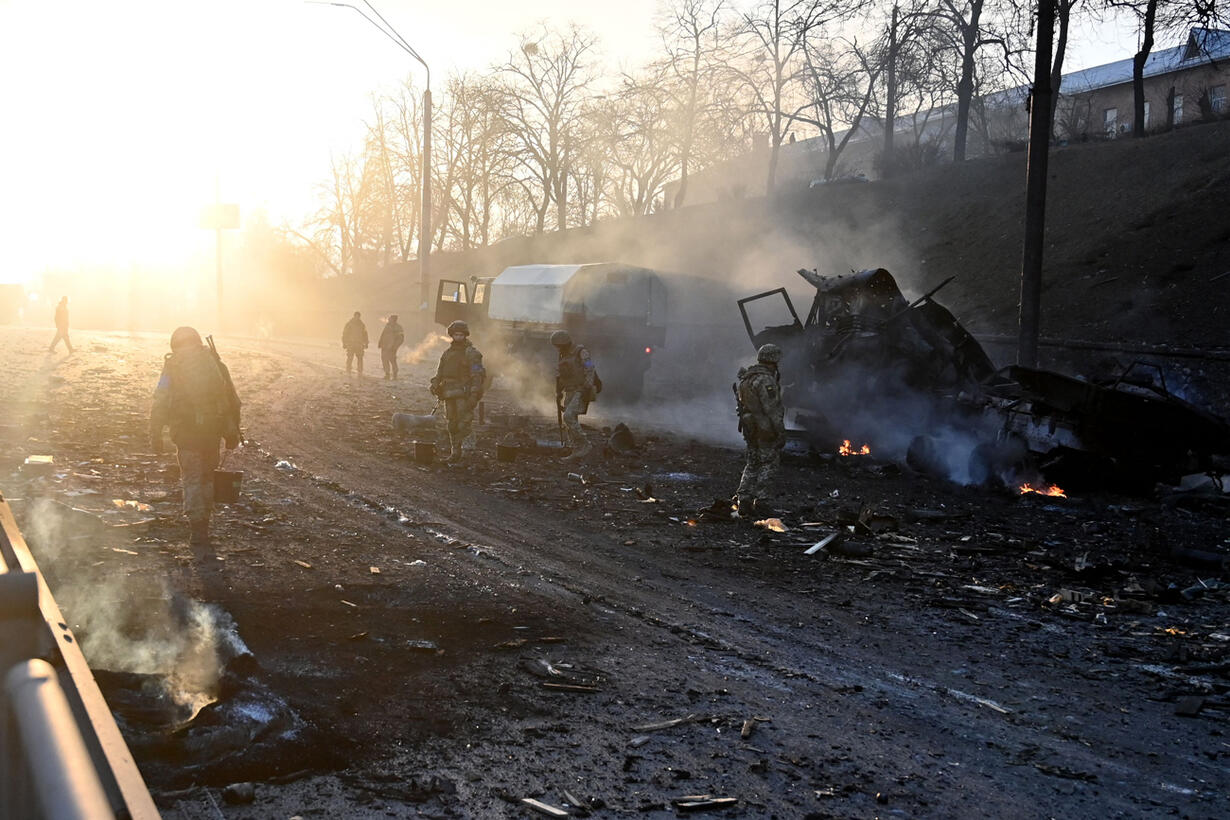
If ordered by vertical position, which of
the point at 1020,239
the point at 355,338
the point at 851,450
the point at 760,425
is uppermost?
the point at 1020,239

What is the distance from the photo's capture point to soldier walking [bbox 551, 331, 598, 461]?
13555mm

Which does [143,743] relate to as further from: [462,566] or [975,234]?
[975,234]

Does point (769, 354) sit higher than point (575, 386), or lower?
higher

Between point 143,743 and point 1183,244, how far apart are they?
911 inches

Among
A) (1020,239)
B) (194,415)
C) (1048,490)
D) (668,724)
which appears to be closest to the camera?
(668,724)

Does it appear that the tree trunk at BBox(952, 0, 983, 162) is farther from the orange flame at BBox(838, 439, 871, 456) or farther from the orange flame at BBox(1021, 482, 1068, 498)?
the orange flame at BBox(1021, 482, 1068, 498)

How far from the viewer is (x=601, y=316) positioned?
21.0 metres

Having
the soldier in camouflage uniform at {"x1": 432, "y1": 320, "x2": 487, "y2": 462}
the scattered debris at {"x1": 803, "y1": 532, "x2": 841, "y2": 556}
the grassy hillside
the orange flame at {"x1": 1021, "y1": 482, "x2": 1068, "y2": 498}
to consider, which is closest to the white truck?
the soldier in camouflage uniform at {"x1": 432, "y1": 320, "x2": 487, "y2": 462}

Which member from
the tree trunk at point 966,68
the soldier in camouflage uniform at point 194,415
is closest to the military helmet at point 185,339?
the soldier in camouflage uniform at point 194,415

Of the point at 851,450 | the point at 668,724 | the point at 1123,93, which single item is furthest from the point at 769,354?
the point at 1123,93

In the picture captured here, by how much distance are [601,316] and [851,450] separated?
8204 millimetres

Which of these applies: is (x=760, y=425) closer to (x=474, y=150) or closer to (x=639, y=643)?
(x=639, y=643)

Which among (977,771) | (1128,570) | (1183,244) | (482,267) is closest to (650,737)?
(977,771)

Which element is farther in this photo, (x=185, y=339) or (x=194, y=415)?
(x=185, y=339)
